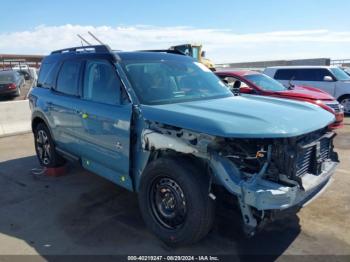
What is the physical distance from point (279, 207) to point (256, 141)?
2.07 feet

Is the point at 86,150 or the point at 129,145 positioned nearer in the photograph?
the point at 129,145

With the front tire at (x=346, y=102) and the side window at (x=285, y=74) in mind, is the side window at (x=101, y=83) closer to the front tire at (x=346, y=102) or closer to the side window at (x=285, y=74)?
the side window at (x=285, y=74)

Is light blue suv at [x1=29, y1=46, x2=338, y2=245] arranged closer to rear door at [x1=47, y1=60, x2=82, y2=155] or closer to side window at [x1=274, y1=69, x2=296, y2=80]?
rear door at [x1=47, y1=60, x2=82, y2=155]

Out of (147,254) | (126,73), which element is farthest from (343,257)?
(126,73)

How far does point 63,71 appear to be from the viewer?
5.51 metres

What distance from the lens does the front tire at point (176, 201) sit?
334 centimetres

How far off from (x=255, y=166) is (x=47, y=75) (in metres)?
4.12

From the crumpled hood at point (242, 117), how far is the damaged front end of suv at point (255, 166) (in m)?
0.11

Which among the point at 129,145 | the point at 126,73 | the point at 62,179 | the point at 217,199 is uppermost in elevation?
the point at 126,73

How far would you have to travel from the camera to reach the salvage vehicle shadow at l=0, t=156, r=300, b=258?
3686 millimetres

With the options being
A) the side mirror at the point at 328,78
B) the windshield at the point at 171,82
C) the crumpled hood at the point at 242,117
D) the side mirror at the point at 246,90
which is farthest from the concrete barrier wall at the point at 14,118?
the side mirror at the point at 328,78

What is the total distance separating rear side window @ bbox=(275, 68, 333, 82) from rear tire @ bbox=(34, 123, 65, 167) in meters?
9.89

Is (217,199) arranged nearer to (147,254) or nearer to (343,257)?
(147,254)

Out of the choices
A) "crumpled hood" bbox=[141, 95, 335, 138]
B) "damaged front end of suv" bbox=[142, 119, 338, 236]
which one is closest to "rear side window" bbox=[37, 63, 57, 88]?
"crumpled hood" bbox=[141, 95, 335, 138]
